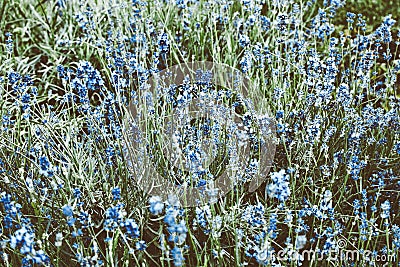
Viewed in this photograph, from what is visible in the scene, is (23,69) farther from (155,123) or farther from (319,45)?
(319,45)

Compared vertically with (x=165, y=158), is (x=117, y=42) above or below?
above

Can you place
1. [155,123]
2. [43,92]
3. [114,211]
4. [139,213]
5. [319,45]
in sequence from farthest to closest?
1. [319,45]
2. [43,92]
3. [155,123]
4. [139,213]
5. [114,211]

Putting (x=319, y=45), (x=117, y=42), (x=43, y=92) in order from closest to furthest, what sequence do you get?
(x=117, y=42) < (x=43, y=92) < (x=319, y=45)

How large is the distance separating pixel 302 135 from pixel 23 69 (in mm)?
2252

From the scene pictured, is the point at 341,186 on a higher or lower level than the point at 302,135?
lower

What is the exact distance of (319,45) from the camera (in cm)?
411

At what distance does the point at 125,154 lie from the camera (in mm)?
2629

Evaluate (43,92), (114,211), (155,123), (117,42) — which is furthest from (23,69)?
(114,211)

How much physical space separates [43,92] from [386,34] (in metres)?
2.36

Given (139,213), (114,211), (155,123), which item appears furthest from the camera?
(155,123)

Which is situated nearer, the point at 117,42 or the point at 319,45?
the point at 117,42

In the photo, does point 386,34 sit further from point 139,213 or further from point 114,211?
point 114,211

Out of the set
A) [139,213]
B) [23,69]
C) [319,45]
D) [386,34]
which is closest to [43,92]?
[23,69]

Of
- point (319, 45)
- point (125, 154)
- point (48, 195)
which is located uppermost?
point (319, 45)
